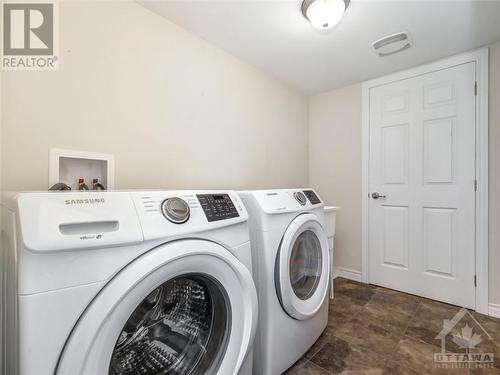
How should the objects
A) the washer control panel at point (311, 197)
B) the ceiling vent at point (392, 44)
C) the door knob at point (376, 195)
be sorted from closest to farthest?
the washer control panel at point (311, 197) → the ceiling vent at point (392, 44) → the door knob at point (376, 195)

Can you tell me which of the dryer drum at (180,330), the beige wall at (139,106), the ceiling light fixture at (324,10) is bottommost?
the dryer drum at (180,330)

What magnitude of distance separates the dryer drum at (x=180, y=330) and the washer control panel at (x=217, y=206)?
0.20 metres

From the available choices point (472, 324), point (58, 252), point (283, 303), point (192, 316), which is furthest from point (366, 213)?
point (58, 252)

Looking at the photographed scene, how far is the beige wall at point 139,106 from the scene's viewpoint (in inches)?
40.5

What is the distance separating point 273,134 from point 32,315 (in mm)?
2044

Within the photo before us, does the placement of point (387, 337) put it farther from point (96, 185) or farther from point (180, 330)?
point (96, 185)

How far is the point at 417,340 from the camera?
142 cm

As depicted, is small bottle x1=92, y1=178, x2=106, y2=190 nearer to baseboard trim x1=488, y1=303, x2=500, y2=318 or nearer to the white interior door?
the white interior door

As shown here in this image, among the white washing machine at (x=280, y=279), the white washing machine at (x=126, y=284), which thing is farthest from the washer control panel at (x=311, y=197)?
the white washing machine at (x=126, y=284)

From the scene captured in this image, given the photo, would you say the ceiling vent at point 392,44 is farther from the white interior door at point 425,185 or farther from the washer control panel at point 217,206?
the washer control panel at point 217,206

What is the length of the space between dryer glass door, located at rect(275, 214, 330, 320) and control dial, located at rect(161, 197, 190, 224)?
1.82 ft

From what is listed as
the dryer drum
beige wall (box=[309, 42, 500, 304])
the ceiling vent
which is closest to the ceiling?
the ceiling vent

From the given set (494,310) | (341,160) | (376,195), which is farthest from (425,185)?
(494,310)

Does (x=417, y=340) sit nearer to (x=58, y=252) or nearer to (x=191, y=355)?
(x=191, y=355)
